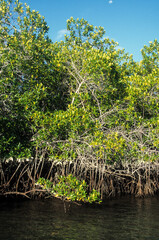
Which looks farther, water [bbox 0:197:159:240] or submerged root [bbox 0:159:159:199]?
submerged root [bbox 0:159:159:199]

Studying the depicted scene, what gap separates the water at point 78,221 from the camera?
5.20 meters

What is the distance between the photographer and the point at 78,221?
6.10 m

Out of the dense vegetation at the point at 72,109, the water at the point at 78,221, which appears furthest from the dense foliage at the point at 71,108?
the water at the point at 78,221

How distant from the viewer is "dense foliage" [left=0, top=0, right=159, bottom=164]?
696 cm

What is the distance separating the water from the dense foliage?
1470 millimetres

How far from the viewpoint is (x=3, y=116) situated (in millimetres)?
7176

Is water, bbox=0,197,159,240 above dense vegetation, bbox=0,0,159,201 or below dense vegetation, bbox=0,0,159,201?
below

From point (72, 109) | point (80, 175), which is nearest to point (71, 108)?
point (72, 109)

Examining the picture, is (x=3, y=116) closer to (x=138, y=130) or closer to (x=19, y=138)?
(x=19, y=138)

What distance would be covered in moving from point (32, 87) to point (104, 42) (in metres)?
5.94

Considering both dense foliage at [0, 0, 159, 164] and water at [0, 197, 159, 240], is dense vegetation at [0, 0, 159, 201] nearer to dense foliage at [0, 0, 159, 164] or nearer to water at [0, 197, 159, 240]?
dense foliage at [0, 0, 159, 164]

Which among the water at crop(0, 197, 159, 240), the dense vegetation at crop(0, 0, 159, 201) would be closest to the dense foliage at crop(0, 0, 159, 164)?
the dense vegetation at crop(0, 0, 159, 201)

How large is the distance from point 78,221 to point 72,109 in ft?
9.47

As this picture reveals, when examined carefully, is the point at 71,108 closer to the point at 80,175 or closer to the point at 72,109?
the point at 72,109
